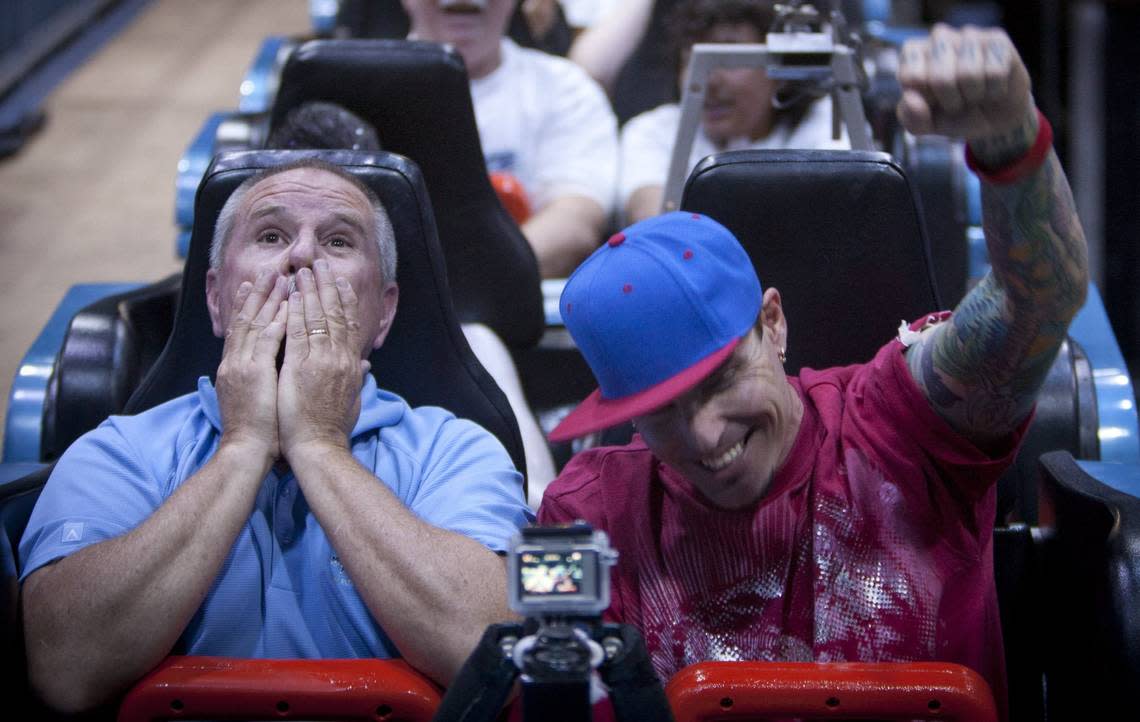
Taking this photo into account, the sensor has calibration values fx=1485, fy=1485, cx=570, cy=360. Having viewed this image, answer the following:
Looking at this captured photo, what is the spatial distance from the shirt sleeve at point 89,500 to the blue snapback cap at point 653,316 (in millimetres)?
461

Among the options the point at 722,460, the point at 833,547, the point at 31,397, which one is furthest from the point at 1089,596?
the point at 31,397

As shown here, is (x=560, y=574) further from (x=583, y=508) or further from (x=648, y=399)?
(x=583, y=508)

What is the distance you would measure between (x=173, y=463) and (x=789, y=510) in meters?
0.65

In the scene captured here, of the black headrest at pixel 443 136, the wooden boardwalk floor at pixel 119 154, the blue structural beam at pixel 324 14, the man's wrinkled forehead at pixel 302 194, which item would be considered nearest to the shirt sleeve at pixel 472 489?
the man's wrinkled forehead at pixel 302 194

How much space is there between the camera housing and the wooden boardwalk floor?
2.34m

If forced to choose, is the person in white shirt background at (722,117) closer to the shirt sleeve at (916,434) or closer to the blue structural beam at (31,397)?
the blue structural beam at (31,397)

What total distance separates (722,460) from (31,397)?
1148 mm

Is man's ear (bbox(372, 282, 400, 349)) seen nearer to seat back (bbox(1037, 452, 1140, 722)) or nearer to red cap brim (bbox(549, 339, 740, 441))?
red cap brim (bbox(549, 339, 740, 441))

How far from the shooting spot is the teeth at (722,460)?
1.31 meters

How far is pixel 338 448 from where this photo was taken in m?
1.46

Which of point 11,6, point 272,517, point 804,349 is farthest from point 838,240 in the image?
point 11,6

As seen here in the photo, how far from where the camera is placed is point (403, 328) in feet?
5.69

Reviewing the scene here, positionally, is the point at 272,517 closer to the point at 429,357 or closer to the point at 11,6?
the point at 429,357

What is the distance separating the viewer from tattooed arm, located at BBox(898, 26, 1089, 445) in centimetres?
103
